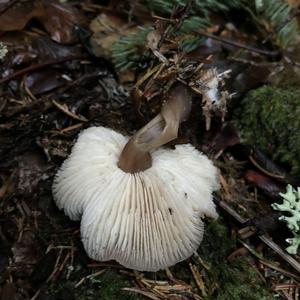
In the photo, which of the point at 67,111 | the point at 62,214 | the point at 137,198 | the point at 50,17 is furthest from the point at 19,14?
the point at 137,198

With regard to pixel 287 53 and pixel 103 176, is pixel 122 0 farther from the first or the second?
pixel 103 176

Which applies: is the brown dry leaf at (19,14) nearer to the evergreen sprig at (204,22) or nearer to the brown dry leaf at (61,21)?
the brown dry leaf at (61,21)

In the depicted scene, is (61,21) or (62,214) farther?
(61,21)

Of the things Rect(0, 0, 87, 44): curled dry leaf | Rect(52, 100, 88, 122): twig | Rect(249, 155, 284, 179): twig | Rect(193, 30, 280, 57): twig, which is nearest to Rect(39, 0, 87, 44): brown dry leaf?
Rect(0, 0, 87, 44): curled dry leaf

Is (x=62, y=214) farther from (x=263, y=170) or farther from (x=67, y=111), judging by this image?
(x=263, y=170)

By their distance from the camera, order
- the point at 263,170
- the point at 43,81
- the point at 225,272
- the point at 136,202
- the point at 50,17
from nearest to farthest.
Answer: the point at 136,202
the point at 225,272
the point at 263,170
the point at 43,81
the point at 50,17

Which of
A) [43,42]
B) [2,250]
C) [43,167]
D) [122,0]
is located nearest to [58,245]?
[2,250]

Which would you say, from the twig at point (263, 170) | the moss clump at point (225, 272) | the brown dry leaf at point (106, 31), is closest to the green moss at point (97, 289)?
the moss clump at point (225, 272)
